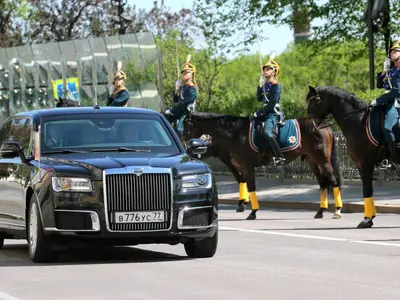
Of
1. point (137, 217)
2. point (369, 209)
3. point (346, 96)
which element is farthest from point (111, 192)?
point (346, 96)

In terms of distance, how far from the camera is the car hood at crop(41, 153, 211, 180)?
1493 centimetres

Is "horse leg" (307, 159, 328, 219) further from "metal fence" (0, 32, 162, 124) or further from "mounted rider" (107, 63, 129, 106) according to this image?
"metal fence" (0, 32, 162, 124)

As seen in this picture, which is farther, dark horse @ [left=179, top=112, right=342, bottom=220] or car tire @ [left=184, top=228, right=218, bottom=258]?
dark horse @ [left=179, top=112, right=342, bottom=220]

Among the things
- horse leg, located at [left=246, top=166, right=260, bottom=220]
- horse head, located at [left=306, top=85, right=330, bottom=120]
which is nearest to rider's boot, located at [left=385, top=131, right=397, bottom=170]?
horse head, located at [left=306, top=85, right=330, bottom=120]

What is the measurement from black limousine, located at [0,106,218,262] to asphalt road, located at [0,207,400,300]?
1.10 ft

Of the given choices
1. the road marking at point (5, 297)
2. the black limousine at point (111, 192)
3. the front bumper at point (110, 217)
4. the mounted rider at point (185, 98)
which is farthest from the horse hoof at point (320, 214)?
the road marking at point (5, 297)

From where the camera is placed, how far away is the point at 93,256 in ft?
53.8

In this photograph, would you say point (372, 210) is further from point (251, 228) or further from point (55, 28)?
point (55, 28)

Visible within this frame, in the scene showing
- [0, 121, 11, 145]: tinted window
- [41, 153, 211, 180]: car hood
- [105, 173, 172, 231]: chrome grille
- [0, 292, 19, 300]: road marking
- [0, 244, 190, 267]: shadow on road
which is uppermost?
[0, 121, 11, 145]: tinted window

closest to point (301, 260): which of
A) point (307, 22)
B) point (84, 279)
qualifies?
point (84, 279)

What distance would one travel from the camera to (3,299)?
456 inches

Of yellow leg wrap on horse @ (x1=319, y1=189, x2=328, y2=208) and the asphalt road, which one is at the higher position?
the asphalt road

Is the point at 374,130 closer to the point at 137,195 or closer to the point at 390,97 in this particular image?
the point at 390,97

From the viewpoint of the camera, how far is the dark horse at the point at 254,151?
1001 inches
